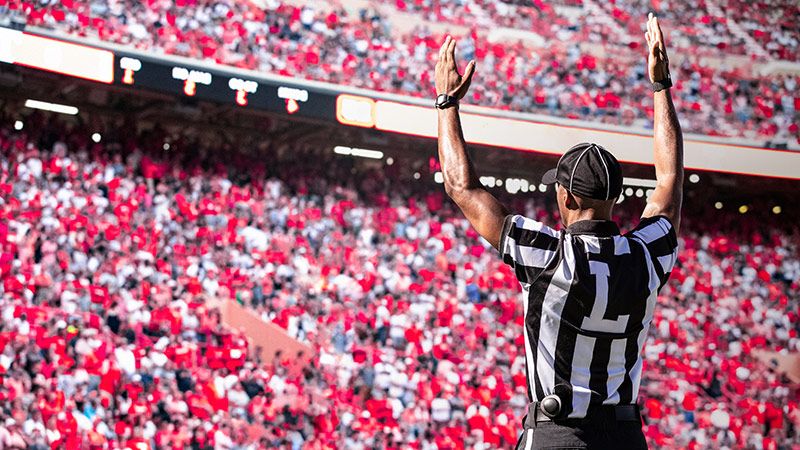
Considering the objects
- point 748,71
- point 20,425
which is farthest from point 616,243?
point 748,71

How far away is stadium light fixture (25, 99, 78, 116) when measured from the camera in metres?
16.2

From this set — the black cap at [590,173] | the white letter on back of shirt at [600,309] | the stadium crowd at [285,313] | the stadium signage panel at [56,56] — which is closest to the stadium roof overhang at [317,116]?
the stadium signage panel at [56,56]

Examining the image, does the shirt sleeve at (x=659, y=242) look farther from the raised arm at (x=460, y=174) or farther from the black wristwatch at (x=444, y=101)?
the black wristwatch at (x=444, y=101)

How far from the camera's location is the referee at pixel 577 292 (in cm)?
270

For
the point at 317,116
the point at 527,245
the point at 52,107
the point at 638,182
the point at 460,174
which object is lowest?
the point at 638,182

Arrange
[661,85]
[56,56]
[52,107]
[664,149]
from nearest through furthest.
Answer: [664,149], [661,85], [56,56], [52,107]

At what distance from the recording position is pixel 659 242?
2.85 m

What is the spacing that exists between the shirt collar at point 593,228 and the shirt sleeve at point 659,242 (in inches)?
2.2

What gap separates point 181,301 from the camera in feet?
44.9

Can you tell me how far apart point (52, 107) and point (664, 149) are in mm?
14940

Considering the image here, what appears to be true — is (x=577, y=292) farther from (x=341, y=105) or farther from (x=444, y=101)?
(x=341, y=105)

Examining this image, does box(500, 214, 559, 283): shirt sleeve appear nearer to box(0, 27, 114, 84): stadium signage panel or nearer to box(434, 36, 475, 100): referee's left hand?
box(434, 36, 475, 100): referee's left hand

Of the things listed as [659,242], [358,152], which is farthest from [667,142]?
[358,152]

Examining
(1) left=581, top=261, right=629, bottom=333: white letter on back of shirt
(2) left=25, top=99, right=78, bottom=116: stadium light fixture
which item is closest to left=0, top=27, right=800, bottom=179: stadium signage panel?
(2) left=25, top=99, right=78, bottom=116: stadium light fixture
